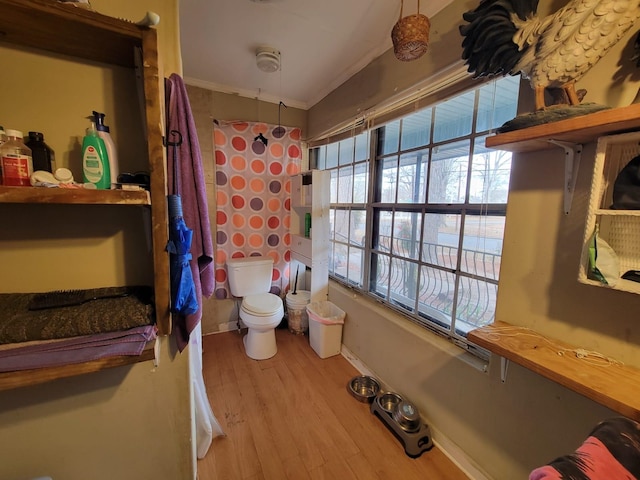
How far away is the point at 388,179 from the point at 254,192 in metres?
1.35

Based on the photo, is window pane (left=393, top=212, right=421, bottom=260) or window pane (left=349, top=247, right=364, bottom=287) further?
window pane (left=349, top=247, right=364, bottom=287)

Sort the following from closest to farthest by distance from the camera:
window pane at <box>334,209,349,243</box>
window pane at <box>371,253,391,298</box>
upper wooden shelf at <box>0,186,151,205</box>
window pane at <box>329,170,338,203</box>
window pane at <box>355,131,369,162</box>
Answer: upper wooden shelf at <box>0,186,151,205</box> < window pane at <box>371,253,391,298</box> < window pane at <box>355,131,369,162</box> < window pane at <box>334,209,349,243</box> < window pane at <box>329,170,338,203</box>

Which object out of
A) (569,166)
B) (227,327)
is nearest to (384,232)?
(569,166)

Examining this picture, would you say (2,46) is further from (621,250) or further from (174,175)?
(621,250)

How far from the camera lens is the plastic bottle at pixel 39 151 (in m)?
0.70

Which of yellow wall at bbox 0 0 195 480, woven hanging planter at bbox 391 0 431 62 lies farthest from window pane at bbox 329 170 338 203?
yellow wall at bbox 0 0 195 480

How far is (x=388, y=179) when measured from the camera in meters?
1.88

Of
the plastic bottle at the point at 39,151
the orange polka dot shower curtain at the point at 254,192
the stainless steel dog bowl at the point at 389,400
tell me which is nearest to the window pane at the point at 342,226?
the orange polka dot shower curtain at the point at 254,192

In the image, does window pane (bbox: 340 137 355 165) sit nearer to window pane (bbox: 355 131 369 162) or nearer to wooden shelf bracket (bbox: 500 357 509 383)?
window pane (bbox: 355 131 369 162)

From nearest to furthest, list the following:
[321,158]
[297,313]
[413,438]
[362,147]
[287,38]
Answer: [413,438], [287,38], [362,147], [297,313], [321,158]

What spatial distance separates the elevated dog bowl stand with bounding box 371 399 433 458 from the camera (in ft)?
4.52

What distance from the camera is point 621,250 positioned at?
2.60 feet

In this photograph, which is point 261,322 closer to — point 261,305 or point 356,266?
point 261,305

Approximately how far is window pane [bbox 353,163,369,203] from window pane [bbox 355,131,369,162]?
0.06 metres
